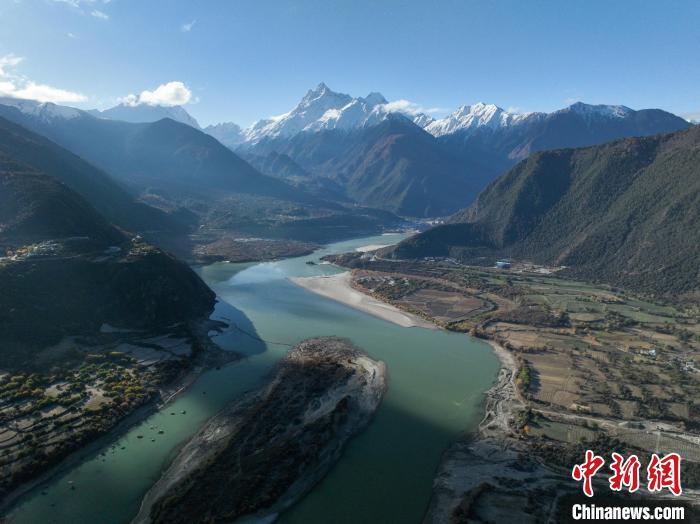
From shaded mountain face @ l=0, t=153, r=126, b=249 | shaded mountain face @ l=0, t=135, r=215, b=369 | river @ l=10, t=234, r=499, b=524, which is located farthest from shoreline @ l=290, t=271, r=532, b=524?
shaded mountain face @ l=0, t=153, r=126, b=249

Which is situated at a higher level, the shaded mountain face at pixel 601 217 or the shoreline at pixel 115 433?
the shaded mountain face at pixel 601 217

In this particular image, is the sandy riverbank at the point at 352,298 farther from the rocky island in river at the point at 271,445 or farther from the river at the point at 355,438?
the rocky island in river at the point at 271,445

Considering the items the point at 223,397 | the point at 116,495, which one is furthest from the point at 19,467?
the point at 223,397

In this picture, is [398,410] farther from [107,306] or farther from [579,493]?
[107,306]

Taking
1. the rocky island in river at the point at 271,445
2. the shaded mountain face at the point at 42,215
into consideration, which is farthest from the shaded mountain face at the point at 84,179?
the rocky island in river at the point at 271,445

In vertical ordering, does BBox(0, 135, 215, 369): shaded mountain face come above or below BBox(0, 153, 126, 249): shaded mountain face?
below

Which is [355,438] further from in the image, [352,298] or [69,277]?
[69,277]

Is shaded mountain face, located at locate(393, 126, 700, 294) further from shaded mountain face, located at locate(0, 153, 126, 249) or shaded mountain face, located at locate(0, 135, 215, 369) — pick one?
shaded mountain face, located at locate(0, 153, 126, 249)
